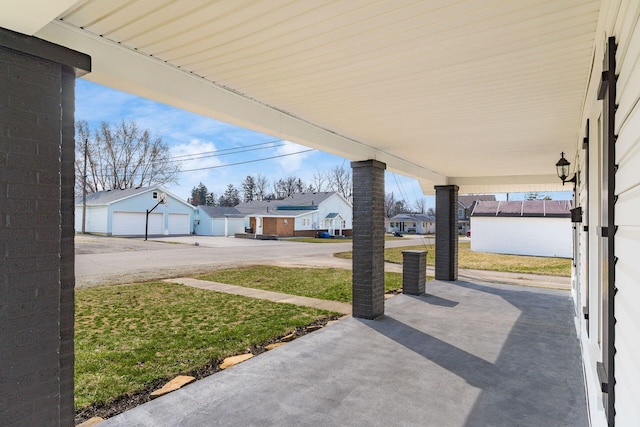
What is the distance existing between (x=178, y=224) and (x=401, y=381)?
1290 inches

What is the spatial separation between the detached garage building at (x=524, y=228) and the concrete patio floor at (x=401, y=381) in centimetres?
1470

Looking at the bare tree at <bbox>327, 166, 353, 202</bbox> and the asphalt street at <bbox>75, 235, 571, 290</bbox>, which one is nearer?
the asphalt street at <bbox>75, 235, 571, 290</bbox>

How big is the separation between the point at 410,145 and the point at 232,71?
383cm

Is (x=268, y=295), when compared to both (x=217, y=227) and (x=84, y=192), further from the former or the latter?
(x=84, y=192)

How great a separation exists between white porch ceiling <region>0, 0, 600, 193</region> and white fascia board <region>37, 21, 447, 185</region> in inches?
0.4

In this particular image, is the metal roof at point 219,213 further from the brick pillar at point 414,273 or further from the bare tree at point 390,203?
the brick pillar at point 414,273

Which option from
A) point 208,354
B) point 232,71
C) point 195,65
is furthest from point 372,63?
point 208,354

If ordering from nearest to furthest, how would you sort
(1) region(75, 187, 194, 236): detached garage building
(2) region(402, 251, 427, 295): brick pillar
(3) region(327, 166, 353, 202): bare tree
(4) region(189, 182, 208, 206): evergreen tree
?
(2) region(402, 251, 427, 295): brick pillar < (1) region(75, 187, 194, 236): detached garage building < (3) region(327, 166, 353, 202): bare tree < (4) region(189, 182, 208, 206): evergreen tree

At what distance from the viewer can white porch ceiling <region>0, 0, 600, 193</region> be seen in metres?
2.31

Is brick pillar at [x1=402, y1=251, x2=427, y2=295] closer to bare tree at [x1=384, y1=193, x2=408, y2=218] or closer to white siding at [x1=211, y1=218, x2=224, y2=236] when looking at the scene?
white siding at [x1=211, y1=218, x2=224, y2=236]

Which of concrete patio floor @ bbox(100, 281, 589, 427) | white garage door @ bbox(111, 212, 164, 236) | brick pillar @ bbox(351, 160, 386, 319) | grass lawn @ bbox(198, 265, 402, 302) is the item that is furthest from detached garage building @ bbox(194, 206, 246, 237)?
concrete patio floor @ bbox(100, 281, 589, 427)

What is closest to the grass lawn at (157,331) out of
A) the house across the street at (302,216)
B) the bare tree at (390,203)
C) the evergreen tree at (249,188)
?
the house across the street at (302,216)

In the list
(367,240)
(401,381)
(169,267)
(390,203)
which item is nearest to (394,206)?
(390,203)

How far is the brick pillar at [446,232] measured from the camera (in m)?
10.4
